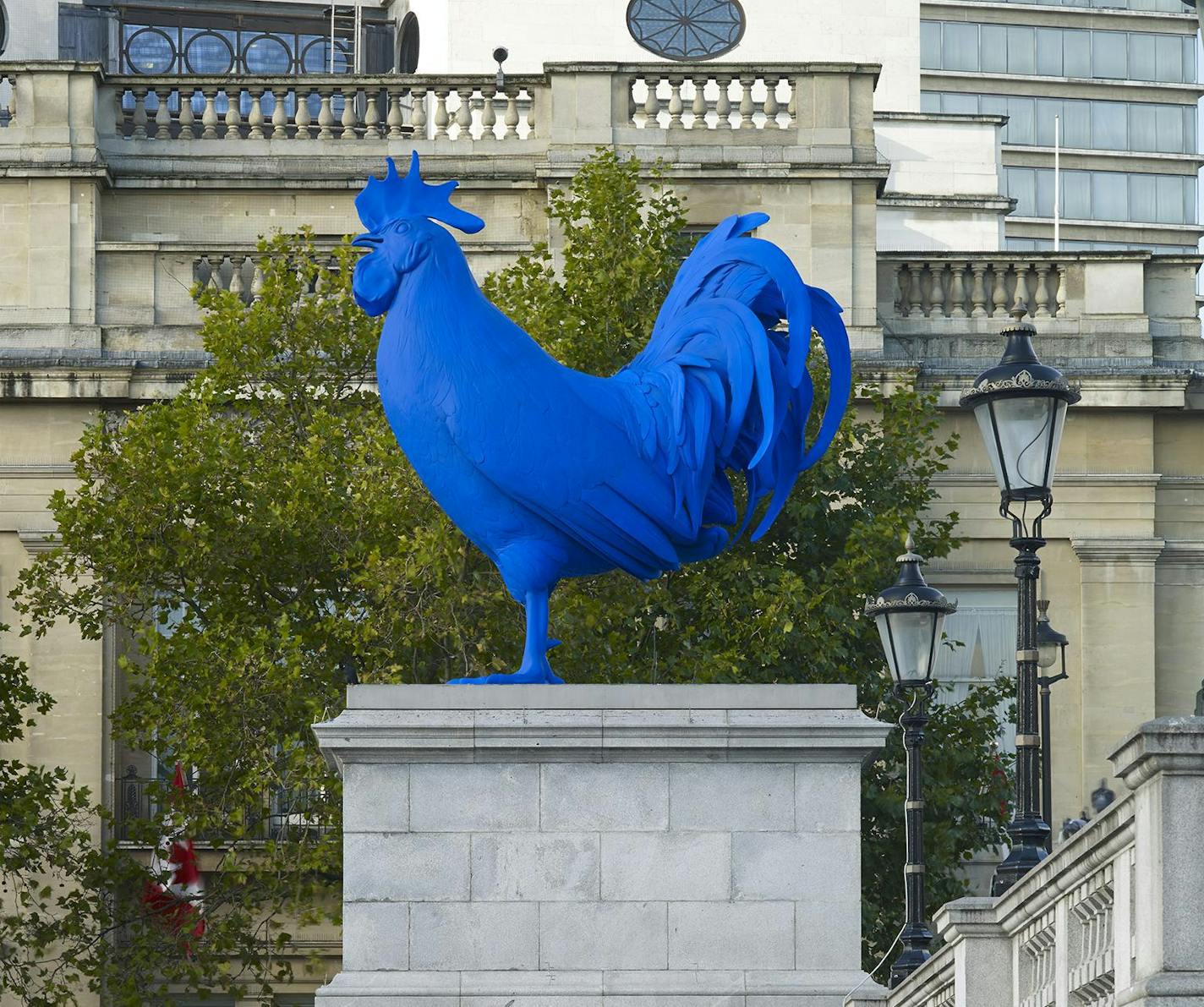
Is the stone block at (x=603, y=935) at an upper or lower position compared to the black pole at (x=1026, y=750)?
lower

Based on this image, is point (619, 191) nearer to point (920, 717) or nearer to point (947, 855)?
point (947, 855)

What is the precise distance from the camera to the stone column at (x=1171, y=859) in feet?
37.8

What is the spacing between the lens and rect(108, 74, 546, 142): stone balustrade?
36531 mm

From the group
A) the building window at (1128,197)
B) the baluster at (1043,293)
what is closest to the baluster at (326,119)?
the baluster at (1043,293)

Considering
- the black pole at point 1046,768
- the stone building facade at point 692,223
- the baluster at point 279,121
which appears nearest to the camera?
the black pole at point 1046,768

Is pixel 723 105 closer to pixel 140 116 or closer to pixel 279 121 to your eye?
pixel 279 121

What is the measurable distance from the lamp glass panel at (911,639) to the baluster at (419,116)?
57.0ft

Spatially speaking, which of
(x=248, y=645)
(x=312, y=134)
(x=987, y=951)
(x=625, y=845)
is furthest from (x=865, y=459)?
(x=987, y=951)

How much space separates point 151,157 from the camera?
3656 centimetres

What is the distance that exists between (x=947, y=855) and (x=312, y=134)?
13.0 m

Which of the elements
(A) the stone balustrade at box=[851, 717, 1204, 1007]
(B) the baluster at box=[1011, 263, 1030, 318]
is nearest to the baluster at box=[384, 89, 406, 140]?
(B) the baluster at box=[1011, 263, 1030, 318]

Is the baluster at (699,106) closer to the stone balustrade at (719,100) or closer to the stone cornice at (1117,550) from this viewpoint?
the stone balustrade at (719,100)

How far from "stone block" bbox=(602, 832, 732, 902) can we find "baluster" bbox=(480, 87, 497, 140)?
1986 centimetres

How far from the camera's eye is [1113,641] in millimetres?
35156
